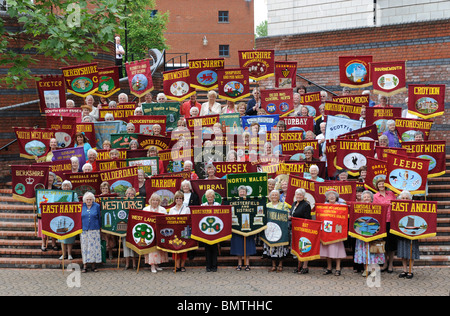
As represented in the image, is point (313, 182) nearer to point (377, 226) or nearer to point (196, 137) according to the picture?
point (377, 226)

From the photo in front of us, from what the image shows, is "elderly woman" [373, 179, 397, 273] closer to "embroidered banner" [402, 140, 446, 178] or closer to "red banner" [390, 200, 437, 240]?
"red banner" [390, 200, 437, 240]

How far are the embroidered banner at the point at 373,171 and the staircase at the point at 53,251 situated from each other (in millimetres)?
1688

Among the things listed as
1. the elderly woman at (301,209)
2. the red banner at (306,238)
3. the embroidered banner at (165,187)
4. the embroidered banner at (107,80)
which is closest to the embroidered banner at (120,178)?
the embroidered banner at (165,187)

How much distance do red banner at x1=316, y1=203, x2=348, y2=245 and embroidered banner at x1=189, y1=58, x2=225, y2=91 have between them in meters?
7.61

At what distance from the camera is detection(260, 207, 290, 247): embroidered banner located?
1366cm

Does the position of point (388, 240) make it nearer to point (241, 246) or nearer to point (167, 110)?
point (241, 246)

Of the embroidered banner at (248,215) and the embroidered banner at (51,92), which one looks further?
the embroidered banner at (51,92)

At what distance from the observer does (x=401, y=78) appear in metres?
18.5

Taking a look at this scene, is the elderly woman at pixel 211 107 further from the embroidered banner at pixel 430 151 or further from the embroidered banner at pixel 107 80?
the embroidered banner at pixel 430 151

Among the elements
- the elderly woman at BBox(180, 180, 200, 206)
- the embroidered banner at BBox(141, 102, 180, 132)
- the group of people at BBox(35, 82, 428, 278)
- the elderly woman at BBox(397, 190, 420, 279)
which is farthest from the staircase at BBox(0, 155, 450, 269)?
the embroidered banner at BBox(141, 102, 180, 132)

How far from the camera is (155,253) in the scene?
13.7 meters

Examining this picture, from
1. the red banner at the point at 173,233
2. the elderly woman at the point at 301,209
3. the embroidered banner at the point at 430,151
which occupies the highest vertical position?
the embroidered banner at the point at 430,151

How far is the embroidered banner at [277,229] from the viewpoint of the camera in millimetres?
13656

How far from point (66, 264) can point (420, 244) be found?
8705mm
